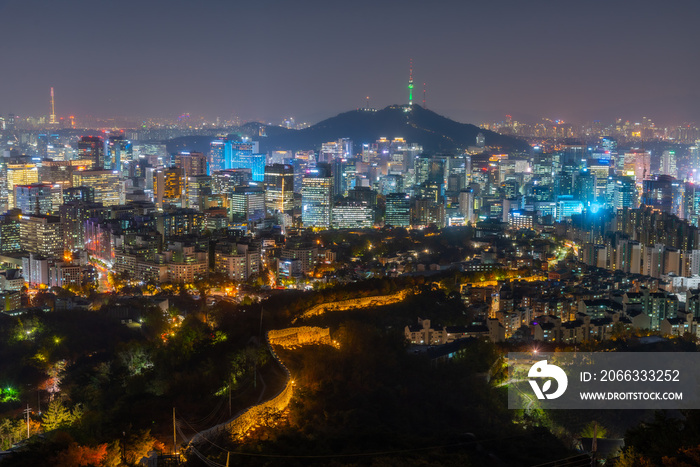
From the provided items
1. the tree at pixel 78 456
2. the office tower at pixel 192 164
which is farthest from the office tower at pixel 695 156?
the tree at pixel 78 456

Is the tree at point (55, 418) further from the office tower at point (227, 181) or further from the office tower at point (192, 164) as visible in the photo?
the office tower at point (192, 164)

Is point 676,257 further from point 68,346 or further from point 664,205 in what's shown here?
point 68,346

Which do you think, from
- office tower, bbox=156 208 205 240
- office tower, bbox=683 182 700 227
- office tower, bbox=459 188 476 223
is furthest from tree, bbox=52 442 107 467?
office tower, bbox=683 182 700 227

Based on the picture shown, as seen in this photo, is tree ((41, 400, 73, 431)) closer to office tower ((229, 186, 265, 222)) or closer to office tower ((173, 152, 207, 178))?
office tower ((229, 186, 265, 222))

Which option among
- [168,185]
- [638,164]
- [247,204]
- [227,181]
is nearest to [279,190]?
[247,204]

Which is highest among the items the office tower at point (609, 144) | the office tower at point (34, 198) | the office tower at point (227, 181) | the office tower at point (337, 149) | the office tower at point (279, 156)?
the office tower at point (609, 144)

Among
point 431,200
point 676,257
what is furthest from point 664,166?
point 676,257

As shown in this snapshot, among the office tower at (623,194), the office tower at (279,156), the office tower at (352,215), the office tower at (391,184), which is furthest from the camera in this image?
the office tower at (279,156)
